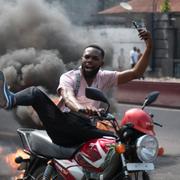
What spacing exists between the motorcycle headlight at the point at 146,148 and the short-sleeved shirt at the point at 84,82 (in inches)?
32.8

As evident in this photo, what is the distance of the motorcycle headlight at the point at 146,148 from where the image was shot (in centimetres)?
407

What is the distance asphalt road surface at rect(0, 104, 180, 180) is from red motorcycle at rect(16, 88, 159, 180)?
2.04m

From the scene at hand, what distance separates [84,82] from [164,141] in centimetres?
576

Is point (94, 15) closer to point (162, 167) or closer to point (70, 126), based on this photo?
point (162, 167)

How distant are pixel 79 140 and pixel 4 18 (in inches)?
407

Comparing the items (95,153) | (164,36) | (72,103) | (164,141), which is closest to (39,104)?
(72,103)

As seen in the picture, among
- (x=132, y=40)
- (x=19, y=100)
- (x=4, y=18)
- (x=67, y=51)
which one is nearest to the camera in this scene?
(x=19, y=100)

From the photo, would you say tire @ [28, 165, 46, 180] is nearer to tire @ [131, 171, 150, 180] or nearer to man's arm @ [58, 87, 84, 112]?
man's arm @ [58, 87, 84, 112]

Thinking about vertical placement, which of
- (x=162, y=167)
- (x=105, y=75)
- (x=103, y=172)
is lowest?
(x=162, y=167)

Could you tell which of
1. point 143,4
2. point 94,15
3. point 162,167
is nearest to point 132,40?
point 143,4

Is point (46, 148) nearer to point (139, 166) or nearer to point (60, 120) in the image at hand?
point (60, 120)

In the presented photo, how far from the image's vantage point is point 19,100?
4441mm

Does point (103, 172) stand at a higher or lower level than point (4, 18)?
lower

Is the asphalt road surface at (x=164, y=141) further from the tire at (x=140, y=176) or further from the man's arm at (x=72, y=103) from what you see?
the tire at (x=140, y=176)
